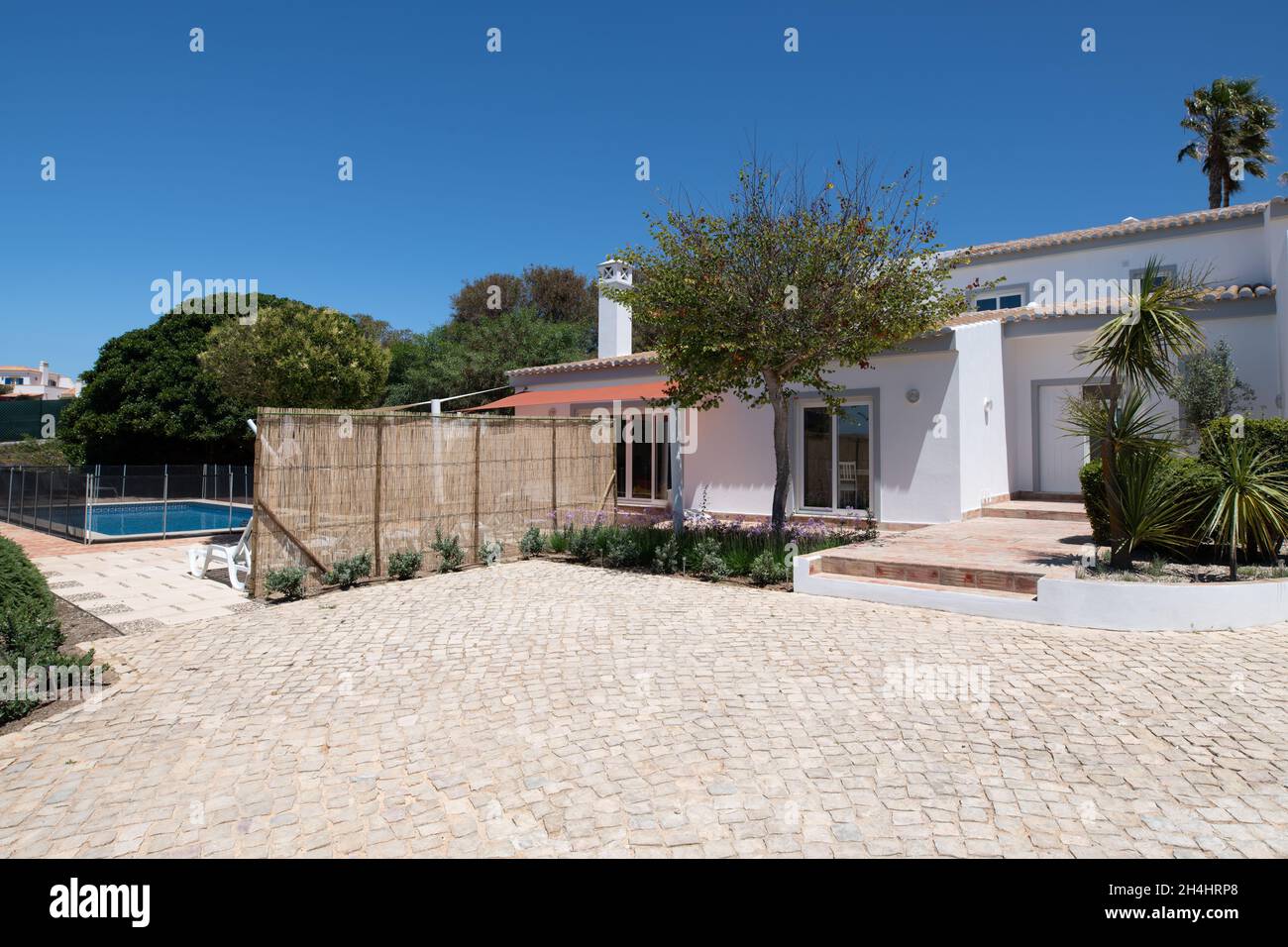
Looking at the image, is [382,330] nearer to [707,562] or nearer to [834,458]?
[834,458]

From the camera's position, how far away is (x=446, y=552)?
54.9 feet

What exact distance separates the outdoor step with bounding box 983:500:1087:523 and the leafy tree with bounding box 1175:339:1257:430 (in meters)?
3.78

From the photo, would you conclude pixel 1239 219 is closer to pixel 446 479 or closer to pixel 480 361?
pixel 446 479

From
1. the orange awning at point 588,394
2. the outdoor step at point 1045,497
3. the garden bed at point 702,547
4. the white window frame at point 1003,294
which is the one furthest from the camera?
the white window frame at point 1003,294

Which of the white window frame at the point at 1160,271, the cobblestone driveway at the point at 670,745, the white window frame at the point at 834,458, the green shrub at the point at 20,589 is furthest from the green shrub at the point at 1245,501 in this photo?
the white window frame at the point at 1160,271

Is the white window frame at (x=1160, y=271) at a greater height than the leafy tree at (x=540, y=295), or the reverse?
the leafy tree at (x=540, y=295)

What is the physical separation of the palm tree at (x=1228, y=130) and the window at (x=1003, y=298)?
673 inches

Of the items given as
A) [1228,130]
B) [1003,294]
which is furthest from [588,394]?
[1228,130]

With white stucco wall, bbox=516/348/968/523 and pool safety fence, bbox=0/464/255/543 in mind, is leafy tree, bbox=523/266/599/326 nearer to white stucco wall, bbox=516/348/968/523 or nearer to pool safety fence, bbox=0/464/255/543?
pool safety fence, bbox=0/464/255/543

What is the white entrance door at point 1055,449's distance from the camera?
21.6m

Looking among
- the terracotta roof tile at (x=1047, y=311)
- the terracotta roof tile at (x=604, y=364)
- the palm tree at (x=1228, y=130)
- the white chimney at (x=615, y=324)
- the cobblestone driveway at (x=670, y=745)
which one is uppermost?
the palm tree at (x=1228, y=130)

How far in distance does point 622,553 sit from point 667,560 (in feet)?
4.21

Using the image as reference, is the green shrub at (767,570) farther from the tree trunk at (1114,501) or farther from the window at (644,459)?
the window at (644,459)

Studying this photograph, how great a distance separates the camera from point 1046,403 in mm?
22109
